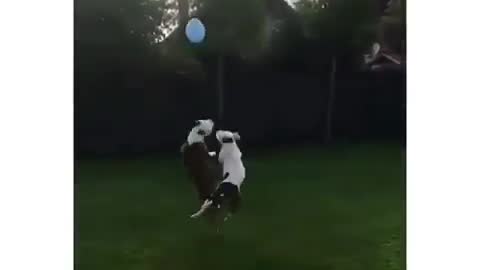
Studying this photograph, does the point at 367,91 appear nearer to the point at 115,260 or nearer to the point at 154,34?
the point at 154,34

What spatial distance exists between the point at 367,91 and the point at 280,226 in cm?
32

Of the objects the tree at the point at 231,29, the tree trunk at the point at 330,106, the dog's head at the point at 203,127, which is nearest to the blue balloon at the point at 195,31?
the tree at the point at 231,29

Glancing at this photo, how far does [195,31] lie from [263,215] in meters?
0.39

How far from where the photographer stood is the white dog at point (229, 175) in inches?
46.9

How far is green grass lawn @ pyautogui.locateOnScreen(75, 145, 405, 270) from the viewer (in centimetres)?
116

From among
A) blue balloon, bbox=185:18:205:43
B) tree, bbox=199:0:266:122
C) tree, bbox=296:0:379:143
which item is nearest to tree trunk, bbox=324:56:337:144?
tree, bbox=296:0:379:143

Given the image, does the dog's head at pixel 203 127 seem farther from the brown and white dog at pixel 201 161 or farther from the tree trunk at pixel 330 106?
the tree trunk at pixel 330 106

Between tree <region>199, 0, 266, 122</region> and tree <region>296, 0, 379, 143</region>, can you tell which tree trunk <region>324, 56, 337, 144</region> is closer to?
tree <region>296, 0, 379, 143</region>

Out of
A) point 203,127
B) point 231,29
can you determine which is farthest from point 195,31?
point 203,127

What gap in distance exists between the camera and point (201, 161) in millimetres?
1195

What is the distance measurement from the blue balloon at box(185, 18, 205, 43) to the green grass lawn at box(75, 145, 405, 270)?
0.24m

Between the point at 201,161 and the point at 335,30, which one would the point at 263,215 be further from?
the point at 335,30

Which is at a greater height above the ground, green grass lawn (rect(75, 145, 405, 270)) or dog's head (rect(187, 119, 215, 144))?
dog's head (rect(187, 119, 215, 144))
